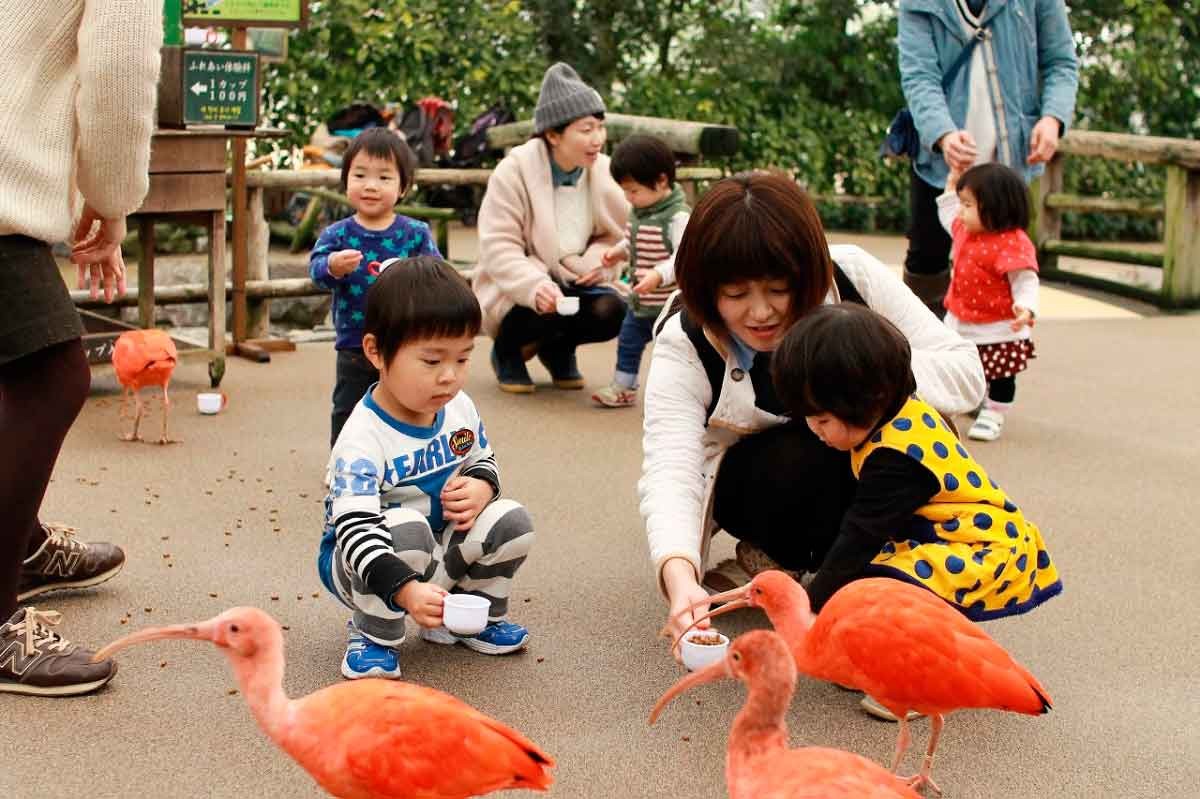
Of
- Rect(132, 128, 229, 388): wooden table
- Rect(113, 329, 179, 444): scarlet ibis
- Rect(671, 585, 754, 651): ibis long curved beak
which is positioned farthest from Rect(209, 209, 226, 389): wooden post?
Rect(671, 585, 754, 651): ibis long curved beak

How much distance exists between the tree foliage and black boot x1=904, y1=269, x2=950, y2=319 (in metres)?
7.08

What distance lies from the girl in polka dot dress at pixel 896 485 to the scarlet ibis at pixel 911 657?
249 mm

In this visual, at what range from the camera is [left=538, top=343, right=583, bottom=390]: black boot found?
262 inches

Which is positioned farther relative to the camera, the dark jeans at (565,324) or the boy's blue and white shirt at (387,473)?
the dark jeans at (565,324)

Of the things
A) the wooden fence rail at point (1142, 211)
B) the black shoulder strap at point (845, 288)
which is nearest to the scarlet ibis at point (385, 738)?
the black shoulder strap at point (845, 288)

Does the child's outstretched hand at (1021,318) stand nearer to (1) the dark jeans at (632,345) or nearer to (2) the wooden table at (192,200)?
(1) the dark jeans at (632,345)

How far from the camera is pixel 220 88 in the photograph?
633cm

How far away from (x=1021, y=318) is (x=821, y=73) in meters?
8.50

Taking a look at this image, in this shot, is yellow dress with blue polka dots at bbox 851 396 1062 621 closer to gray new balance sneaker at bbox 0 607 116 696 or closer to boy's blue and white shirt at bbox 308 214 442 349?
gray new balance sneaker at bbox 0 607 116 696

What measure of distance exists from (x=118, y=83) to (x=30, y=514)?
2.84ft

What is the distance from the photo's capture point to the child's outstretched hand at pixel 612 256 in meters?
6.48

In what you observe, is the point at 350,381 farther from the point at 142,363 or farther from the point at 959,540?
the point at 959,540

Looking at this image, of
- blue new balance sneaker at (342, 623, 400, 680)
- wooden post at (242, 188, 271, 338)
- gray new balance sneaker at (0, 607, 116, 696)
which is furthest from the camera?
wooden post at (242, 188, 271, 338)

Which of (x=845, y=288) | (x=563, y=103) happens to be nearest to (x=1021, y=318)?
(x=563, y=103)
